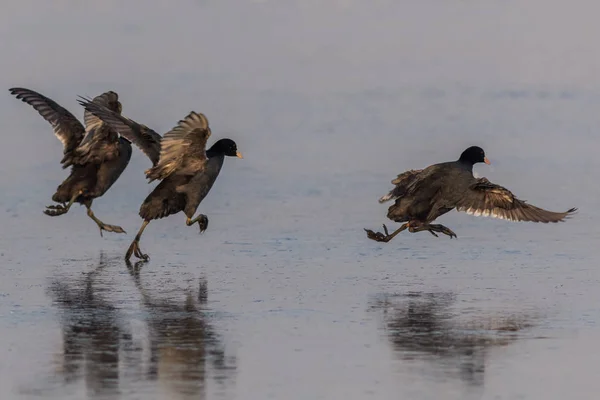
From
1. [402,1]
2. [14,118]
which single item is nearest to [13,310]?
[14,118]

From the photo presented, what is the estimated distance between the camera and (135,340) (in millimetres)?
8797

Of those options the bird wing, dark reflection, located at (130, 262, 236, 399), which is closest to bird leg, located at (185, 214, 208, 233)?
the bird wing

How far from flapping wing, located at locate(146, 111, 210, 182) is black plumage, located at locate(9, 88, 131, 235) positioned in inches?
49.5

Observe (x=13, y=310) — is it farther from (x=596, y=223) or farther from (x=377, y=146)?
(x=377, y=146)

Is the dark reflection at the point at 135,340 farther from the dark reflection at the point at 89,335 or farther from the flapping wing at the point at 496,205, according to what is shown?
the flapping wing at the point at 496,205

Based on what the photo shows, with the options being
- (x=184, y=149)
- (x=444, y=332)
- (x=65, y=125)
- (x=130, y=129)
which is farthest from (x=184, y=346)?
(x=65, y=125)

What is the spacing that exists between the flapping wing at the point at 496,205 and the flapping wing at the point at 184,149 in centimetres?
248

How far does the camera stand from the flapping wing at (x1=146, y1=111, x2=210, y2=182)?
1193 centimetres

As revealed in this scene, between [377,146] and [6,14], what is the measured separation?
12455 mm

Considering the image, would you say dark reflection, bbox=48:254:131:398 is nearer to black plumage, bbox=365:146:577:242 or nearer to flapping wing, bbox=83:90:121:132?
flapping wing, bbox=83:90:121:132

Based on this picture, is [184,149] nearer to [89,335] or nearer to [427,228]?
[427,228]

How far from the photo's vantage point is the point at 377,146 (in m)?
19.5

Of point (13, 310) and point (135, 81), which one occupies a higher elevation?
point (135, 81)

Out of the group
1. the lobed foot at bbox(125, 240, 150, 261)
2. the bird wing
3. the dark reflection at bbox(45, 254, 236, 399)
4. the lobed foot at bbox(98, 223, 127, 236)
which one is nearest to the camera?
the dark reflection at bbox(45, 254, 236, 399)
